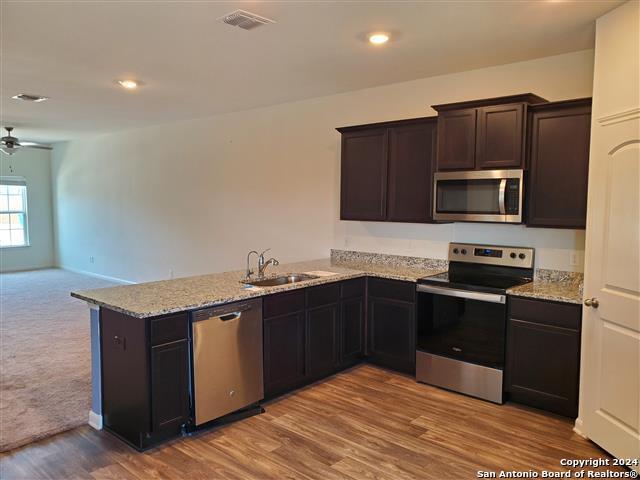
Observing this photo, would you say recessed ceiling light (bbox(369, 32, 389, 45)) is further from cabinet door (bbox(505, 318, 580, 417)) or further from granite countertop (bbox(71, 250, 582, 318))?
cabinet door (bbox(505, 318, 580, 417))

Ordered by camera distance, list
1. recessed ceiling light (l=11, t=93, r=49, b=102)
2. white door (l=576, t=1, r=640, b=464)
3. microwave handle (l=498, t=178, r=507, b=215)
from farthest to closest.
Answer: recessed ceiling light (l=11, t=93, r=49, b=102) < microwave handle (l=498, t=178, r=507, b=215) < white door (l=576, t=1, r=640, b=464)

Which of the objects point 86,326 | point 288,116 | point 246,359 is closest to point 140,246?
point 86,326

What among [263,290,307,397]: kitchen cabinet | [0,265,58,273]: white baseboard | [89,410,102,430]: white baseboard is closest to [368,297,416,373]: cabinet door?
[263,290,307,397]: kitchen cabinet

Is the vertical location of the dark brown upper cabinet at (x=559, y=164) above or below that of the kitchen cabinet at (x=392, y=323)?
above

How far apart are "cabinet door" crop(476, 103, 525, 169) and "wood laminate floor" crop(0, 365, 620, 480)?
1824 mm

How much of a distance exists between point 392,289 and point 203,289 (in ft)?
5.34

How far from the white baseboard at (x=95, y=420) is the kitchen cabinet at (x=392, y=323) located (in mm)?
2242

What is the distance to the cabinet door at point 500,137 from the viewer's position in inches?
138

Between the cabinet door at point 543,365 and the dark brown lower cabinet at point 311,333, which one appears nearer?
the cabinet door at point 543,365

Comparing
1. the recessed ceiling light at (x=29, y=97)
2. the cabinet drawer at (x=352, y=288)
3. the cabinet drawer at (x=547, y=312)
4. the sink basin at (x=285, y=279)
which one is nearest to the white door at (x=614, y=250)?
the cabinet drawer at (x=547, y=312)

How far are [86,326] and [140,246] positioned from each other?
2420 mm

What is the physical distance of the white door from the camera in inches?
104

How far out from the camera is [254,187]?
5.95 m

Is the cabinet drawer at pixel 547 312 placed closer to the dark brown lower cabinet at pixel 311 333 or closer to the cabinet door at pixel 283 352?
the dark brown lower cabinet at pixel 311 333
